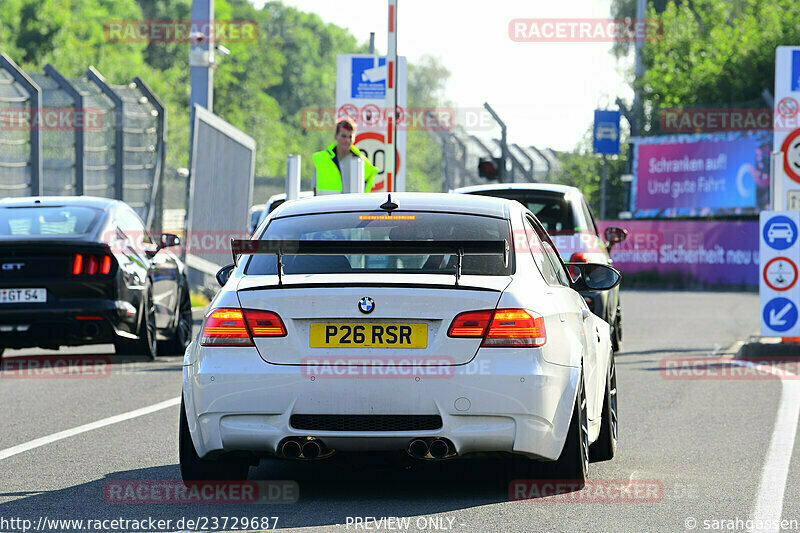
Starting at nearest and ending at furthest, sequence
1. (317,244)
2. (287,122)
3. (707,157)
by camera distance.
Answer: (317,244), (707,157), (287,122)

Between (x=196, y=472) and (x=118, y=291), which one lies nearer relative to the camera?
(x=196, y=472)

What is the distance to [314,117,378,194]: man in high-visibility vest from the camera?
47.2 feet

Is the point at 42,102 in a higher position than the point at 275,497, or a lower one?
higher

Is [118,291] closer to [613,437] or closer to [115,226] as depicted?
[115,226]

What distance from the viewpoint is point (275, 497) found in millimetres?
7027

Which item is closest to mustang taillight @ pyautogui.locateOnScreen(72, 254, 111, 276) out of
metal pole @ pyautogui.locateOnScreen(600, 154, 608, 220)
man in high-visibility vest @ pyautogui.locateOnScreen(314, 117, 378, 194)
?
man in high-visibility vest @ pyautogui.locateOnScreen(314, 117, 378, 194)

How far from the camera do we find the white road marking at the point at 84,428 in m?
8.54

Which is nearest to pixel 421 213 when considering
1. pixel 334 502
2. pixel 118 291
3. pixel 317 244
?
pixel 317 244

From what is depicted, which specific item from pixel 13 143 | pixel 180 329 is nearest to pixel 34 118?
pixel 13 143

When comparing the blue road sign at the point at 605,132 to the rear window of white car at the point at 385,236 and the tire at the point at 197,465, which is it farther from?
the tire at the point at 197,465

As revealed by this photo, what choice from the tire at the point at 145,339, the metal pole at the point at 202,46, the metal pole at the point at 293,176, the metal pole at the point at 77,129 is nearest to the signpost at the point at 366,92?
the metal pole at the point at 293,176

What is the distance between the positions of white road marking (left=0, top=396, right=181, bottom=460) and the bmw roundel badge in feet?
8.59

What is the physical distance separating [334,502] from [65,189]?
15.7 meters

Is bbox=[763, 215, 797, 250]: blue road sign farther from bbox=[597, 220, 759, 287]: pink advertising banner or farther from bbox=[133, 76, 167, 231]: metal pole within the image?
bbox=[597, 220, 759, 287]: pink advertising banner
